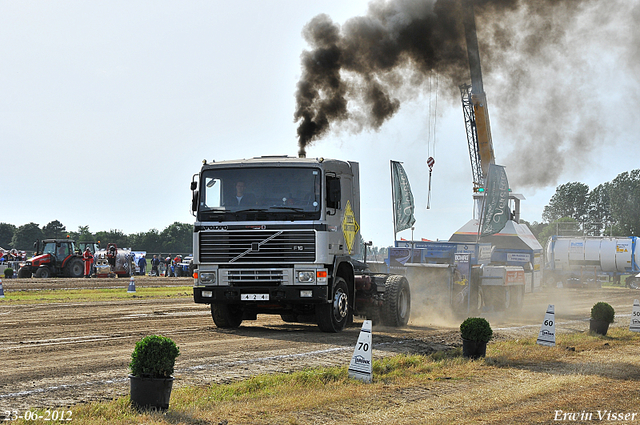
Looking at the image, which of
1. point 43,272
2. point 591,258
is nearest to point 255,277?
point 43,272

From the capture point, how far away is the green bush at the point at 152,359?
6977 millimetres

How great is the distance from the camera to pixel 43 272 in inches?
1619

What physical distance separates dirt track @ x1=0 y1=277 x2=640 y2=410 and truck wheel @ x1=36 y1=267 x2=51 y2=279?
2065 cm

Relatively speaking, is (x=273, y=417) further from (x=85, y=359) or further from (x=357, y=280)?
(x=357, y=280)

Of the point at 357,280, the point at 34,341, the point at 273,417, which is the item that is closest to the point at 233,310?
the point at 357,280

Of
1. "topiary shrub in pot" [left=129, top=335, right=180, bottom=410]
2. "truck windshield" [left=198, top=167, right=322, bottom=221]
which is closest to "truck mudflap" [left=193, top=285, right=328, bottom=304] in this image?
"truck windshield" [left=198, top=167, right=322, bottom=221]

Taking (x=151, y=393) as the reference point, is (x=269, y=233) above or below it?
above

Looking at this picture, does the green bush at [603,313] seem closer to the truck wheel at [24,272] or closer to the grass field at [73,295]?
the grass field at [73,295]

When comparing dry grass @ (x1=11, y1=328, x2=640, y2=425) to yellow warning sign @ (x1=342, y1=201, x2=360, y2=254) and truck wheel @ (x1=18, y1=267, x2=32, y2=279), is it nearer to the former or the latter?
yellow warning sign @ (x1=342, y1=201, x2=360, y2=254)

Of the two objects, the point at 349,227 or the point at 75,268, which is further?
the point at 75,268

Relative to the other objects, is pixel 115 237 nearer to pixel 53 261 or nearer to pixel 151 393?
pixel 53 261

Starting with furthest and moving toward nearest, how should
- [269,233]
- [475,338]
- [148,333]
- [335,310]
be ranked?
[335,310] → [148,333] → [269,233] → [475,338]

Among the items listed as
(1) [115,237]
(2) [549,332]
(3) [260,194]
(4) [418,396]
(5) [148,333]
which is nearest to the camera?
(4) [418,396]

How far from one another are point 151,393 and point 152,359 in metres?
0.35
